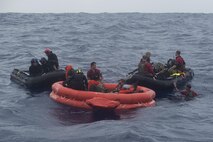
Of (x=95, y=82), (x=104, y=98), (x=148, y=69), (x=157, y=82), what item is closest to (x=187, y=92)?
(x=157, y=82)

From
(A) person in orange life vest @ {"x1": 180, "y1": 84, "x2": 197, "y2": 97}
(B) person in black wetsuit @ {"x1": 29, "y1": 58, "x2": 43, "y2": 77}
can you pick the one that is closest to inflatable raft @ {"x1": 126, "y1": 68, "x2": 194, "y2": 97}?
(A) person in orange life vest @ {"x1": 180, "y1": 84, "x2": 197, "y2": 97}

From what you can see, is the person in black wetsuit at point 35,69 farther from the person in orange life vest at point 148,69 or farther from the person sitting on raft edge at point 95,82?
the person in orange life vest at point 148,69

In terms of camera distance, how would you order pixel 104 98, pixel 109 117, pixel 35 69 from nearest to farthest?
pixel 109 117 < pixel 104 98 < pixel 35 69

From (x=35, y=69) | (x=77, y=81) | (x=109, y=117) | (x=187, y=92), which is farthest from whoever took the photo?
(x=35, y=69)

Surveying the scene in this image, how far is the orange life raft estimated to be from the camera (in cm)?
1575

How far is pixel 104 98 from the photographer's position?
1612 centimetres

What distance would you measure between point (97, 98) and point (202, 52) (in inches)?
844

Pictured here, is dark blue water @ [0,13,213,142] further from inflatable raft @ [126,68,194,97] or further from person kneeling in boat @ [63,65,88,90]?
person kneeling in boat @ [63,65,88,90]

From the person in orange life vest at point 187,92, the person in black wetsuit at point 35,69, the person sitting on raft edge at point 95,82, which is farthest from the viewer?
the person in black wetsuit at point 35,69

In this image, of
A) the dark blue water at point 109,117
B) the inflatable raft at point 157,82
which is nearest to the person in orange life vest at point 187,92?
the dark blue water at point 109,117

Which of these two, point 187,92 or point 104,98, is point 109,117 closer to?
point 104,98

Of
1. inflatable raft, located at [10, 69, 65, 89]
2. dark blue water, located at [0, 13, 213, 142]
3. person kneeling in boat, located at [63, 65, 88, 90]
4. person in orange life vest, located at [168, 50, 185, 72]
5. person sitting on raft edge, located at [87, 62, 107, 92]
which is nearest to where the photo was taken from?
dark blue water, located at [0, 13, 213, 142]

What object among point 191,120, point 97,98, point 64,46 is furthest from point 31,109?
point 64,46

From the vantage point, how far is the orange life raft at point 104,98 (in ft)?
51.7
